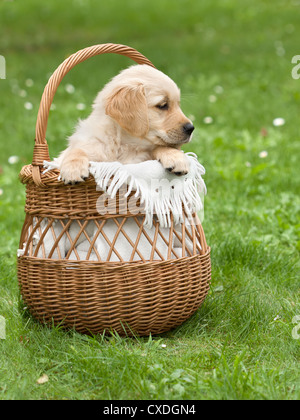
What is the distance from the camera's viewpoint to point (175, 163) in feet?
8.22

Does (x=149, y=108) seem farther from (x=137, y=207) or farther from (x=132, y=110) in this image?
(x=137, y=207)

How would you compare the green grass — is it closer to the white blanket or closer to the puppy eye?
the puppy eye

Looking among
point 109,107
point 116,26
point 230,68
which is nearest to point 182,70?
point 230,68

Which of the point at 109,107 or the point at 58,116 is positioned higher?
the point at 109,107

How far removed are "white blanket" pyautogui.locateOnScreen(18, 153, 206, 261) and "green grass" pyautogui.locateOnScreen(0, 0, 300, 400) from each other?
0.39 m

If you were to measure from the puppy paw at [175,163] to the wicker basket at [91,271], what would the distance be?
0.84 feet

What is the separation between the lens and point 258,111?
277 inches

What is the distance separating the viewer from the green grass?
7.17 ft

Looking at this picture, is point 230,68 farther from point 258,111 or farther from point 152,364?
point 152,364

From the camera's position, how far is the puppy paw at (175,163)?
2.51m

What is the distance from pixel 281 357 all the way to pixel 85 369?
0.86 m

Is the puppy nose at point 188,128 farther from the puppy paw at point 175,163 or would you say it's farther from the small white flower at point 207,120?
the small white flower at point 207,120

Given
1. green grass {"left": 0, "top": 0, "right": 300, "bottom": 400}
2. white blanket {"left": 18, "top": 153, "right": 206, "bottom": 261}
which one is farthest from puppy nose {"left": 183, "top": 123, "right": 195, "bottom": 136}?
green grass {"left": 0, "top": 0, "right": 300, "bottom": 400}
